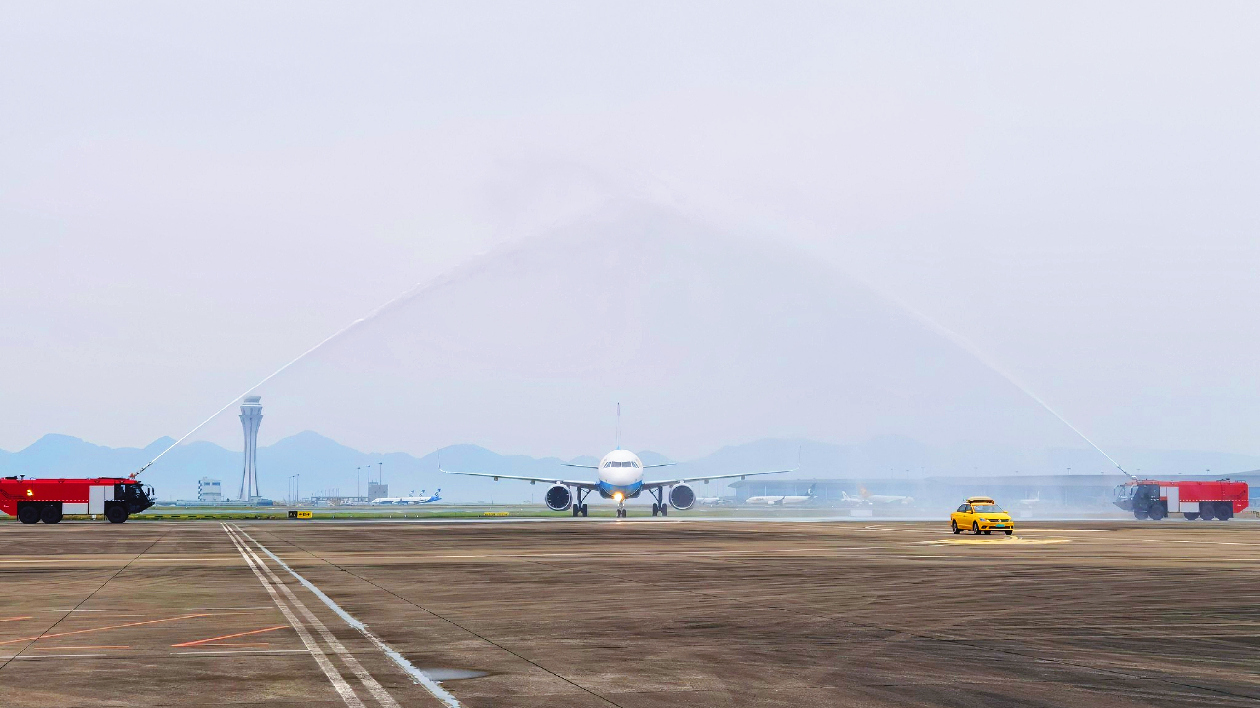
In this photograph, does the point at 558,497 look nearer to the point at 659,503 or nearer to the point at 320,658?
the point at 659,503

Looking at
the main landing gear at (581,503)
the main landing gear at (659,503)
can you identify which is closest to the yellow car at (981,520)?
the main landing gear at (581,503)

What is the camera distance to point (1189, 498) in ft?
309

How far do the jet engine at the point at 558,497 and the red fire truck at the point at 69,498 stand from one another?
97.9 ft

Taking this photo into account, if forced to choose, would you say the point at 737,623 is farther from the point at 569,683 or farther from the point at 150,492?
the point at 150,492

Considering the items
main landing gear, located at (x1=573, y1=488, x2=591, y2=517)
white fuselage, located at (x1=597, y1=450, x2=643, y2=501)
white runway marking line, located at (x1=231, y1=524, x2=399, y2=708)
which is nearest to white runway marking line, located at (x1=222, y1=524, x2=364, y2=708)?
white runway marking line, located at (x1=231, y1=524, x2=399, y2=708)

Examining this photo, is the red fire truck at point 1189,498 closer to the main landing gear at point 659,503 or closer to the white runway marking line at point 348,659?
the main landing gear at point 659,503

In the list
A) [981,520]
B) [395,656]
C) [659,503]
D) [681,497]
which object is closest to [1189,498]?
[681,497]

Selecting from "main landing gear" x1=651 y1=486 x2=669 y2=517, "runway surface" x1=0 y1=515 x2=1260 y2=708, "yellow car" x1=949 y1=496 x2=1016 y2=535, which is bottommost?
"main landing gear" x1=651 y1=486 x2=669 y2=517

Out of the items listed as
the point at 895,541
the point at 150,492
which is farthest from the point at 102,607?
the point at 150,492

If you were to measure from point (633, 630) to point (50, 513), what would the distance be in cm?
7562

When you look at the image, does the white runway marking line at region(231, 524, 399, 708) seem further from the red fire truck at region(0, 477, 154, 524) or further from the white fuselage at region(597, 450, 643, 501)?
the white fuselage at region(597, 450, 643, 501)

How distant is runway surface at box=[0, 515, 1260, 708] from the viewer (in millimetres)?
13992

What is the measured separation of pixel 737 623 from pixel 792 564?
53.8ft

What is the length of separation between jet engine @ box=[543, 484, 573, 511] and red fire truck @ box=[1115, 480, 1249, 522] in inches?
1695
